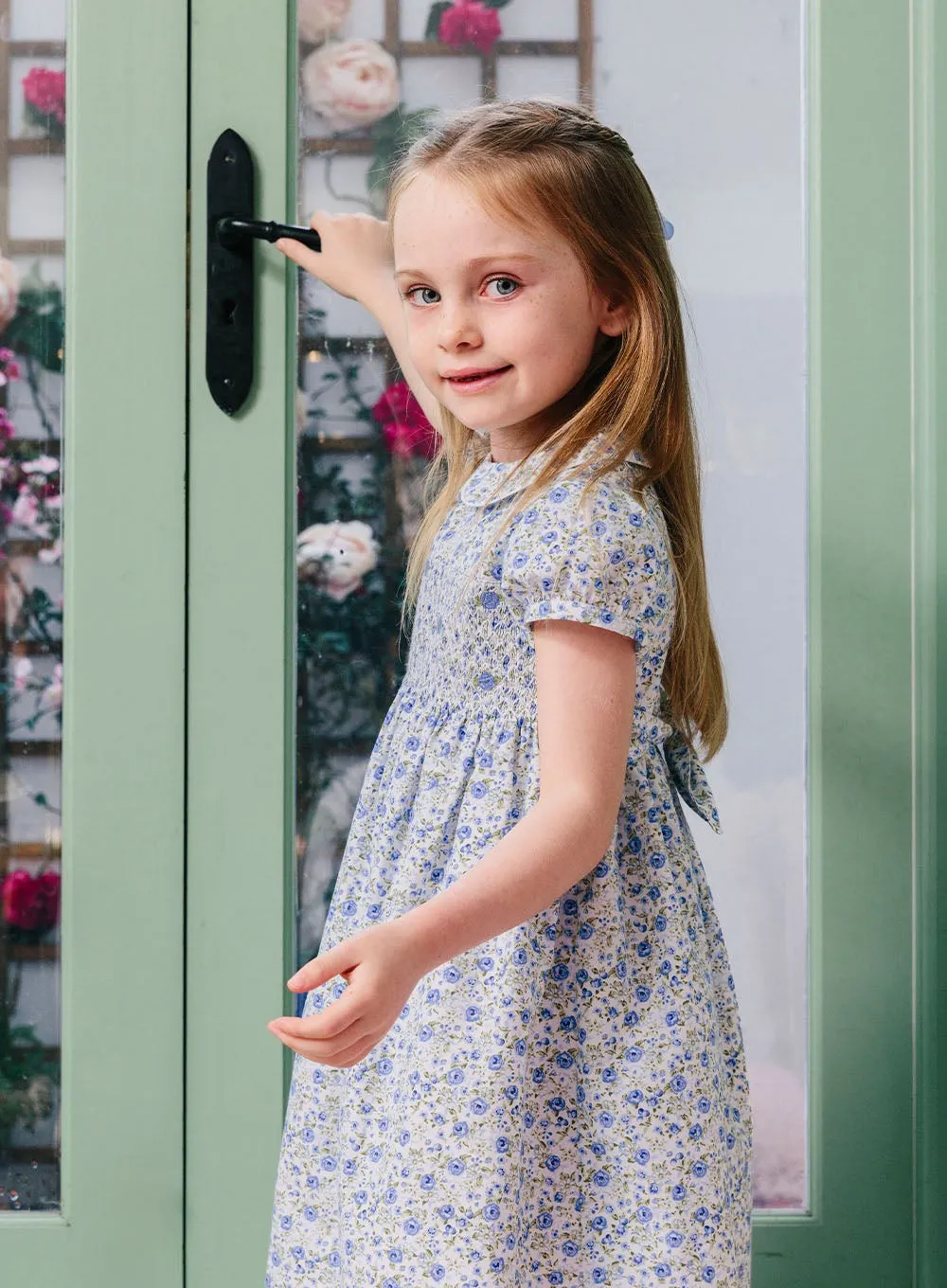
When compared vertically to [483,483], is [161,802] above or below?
below

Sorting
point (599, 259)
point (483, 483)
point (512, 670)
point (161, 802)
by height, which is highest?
point (599, 259)

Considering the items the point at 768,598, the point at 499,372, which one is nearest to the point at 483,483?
the point at 499,372

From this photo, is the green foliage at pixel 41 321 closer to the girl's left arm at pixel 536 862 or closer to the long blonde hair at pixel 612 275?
the long blonde hair at pixel 612 275

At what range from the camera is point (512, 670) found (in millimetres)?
864

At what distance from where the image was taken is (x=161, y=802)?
1.15 meters

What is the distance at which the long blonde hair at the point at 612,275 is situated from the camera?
85 centimetres

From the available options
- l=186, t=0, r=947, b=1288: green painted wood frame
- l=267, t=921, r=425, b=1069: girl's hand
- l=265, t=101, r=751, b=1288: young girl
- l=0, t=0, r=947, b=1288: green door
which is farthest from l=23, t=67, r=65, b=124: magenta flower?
l=267, t=921, r=425, b=1069: girl's hand

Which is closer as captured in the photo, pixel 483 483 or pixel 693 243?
A: pixel 483 483

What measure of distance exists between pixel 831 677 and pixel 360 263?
553 mm

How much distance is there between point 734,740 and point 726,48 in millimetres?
621

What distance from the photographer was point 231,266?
1.15 meters

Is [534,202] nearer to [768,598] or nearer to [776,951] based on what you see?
[768,598]

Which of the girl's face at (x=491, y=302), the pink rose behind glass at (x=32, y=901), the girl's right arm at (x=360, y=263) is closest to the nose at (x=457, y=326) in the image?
the girl's face at (x=491, y=302)

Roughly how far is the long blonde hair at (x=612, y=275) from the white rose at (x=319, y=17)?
13.0 inches
